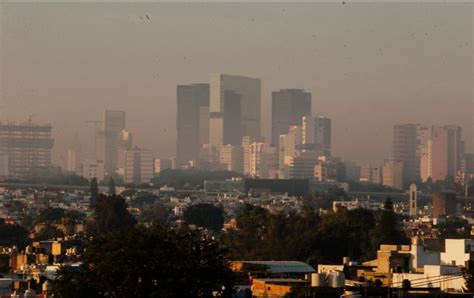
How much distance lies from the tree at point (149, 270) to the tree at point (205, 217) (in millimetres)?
55987

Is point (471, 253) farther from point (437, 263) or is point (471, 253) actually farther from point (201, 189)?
point (201, 189)

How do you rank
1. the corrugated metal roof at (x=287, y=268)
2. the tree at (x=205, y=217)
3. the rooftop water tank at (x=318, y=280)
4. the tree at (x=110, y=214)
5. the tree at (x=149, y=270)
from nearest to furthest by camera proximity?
the tree at (x=149, y=270), the rooftop water tank at (x=318, y=280), the corrugated metal roof at (x=287, y=268), the tree at (x=110, y=214), the tree at (x=205, y=217)

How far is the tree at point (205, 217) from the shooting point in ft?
291

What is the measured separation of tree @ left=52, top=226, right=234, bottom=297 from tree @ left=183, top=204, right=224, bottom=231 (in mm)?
55987

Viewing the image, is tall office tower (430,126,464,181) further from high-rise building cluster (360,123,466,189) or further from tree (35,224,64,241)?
tree (35,224,64,241)

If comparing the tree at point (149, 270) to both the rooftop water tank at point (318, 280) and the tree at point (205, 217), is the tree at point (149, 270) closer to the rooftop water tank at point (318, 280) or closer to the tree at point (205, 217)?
the rooftop water tank at point (318, 280)

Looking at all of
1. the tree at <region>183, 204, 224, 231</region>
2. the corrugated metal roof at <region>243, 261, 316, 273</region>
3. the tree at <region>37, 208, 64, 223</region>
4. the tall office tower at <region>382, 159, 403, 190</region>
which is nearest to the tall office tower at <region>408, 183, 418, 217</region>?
the tree at <region>37, 208, 64, 223</region>

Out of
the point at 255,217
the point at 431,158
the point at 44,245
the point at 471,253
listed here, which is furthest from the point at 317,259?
the point at 431,158

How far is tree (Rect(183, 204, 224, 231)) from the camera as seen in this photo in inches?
3490

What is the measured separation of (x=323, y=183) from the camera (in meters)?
182

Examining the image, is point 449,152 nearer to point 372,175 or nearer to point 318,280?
point 372,175

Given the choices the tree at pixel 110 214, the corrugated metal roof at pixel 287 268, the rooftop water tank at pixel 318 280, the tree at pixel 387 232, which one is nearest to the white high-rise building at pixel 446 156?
the tree at pixel 110 214

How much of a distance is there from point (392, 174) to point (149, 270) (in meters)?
161

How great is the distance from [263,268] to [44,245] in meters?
21.1
